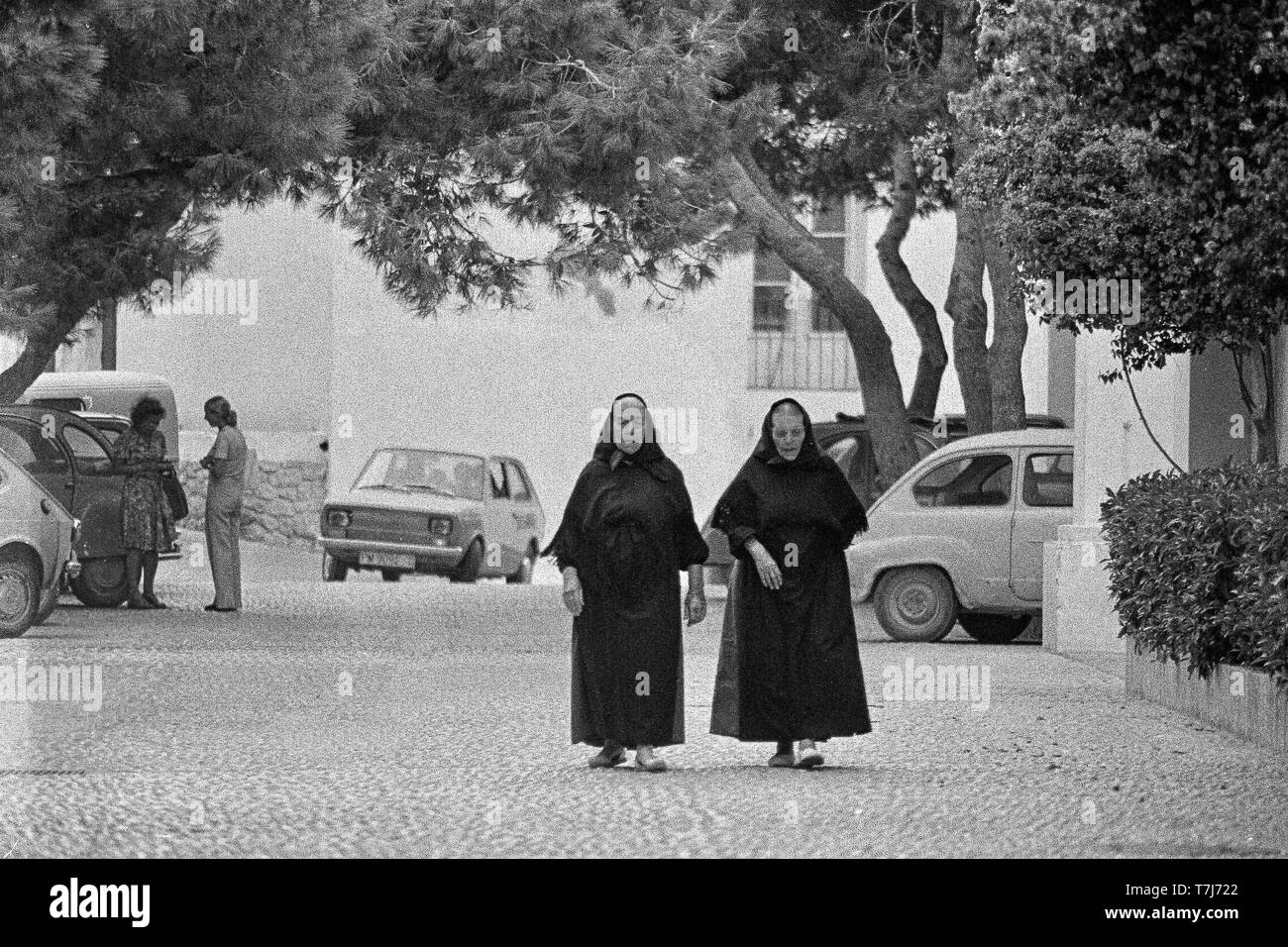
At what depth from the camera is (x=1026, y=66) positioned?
10359mm

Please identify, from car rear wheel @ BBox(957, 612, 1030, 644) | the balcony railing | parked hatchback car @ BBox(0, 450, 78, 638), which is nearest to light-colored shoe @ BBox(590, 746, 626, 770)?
parked hatchback car @ BBox(0, 450, 78, 638)

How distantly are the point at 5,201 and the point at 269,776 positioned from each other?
6752mm

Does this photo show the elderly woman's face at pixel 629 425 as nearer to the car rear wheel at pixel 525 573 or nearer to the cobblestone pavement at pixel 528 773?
the cobblestone pavement at pixel 528 773

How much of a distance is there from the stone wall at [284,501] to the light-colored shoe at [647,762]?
21851 mm

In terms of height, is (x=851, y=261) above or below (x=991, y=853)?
above

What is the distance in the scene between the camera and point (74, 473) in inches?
805

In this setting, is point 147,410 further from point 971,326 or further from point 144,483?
point 971,326

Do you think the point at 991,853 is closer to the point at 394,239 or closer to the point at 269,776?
the point at 269,776

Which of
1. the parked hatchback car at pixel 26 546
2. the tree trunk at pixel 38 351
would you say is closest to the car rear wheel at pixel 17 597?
the parked hatchback car at pixel 26 546

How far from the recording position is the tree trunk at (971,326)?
22516 mm

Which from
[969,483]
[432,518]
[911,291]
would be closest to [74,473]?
[432,518]

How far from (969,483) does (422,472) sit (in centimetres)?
1133
